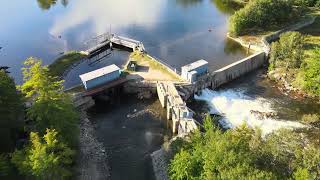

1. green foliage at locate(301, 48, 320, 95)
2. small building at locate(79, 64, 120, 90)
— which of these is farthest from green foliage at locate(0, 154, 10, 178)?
green foliage at locate(301, 48, 320, 95)

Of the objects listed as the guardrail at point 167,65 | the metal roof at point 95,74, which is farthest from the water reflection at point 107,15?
the metal roof at point 95,74

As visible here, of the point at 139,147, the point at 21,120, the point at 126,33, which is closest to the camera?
the point at 21,120

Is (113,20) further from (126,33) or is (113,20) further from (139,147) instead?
(139,147)

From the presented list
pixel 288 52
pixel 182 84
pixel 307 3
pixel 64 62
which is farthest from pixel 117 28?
pixel 307 3

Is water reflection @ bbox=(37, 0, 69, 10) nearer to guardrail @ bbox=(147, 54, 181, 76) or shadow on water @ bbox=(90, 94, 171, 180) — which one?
guardrail @ bbox=(147, 54, 181, 76)

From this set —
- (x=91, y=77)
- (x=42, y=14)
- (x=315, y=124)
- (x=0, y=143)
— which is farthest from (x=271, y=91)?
(x=42, y=14)

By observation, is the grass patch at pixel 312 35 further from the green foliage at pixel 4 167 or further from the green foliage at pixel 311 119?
the green foliage at pixel 4 167
